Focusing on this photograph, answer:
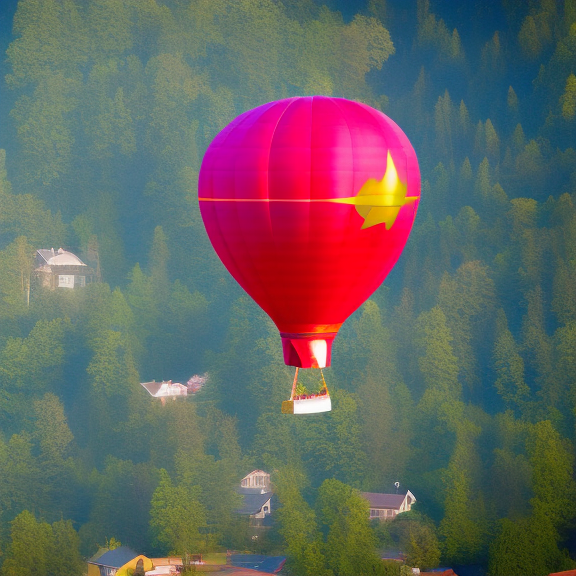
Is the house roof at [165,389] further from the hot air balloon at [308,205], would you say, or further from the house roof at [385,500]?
the hot air balloon at [308,205]

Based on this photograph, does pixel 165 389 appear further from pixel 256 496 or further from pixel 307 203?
pixel 307 203

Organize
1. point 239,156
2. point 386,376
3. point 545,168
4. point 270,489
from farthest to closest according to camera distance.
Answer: point 545,168
point 386,376
point 270,489
point 239,156

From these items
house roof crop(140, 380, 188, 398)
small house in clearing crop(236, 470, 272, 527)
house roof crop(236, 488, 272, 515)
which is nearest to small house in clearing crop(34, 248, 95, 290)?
house roof crop(140, 380, 188, 398)

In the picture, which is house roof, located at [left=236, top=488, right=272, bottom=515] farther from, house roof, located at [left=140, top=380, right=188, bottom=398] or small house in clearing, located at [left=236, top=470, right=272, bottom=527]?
house roof, located at [left=140, top=380, right=188, bottom=398]

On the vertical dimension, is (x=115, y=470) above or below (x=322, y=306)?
below

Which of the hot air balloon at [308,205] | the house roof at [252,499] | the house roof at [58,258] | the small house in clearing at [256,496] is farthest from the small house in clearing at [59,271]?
the hot air balloon at [308,205]

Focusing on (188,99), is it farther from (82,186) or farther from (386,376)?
(386,376)

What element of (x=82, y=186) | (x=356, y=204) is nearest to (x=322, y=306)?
(x=356, y=204)
